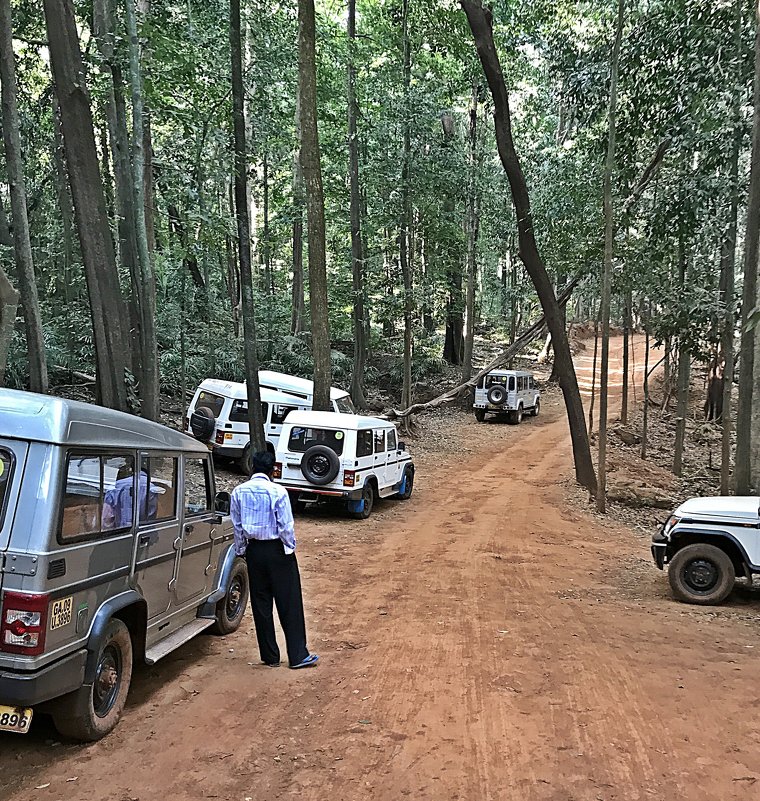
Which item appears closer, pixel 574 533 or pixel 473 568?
pixel 473 568

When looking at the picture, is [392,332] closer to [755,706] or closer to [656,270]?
[656,270]

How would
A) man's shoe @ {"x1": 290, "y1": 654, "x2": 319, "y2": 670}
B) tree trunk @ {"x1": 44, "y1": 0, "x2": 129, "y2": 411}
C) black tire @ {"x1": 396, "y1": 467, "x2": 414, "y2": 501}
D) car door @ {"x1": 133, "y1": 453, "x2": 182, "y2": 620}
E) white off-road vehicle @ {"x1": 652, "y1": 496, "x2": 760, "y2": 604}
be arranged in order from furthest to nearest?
black tire @ {"x1": 396, "y1": 467, "x2": 414, "y2": 501} → tree trunk @ {"x1": 44, "y1": 0, "x2": 129, "y2": 411} → white off-road vehicle @ {"x1": 652, "y1": 496, "x2": 760, "y2": 604} → man's shoe @ {"x1": 290, "y1": 654, "x2": 319, "y2": 670} → car door @ {"x1": 133, "y1": 453, "x2": 182, "y2": 620}

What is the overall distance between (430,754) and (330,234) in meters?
30.5

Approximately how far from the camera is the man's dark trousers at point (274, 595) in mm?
5699

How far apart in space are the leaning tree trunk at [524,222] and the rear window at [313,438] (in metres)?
5.99

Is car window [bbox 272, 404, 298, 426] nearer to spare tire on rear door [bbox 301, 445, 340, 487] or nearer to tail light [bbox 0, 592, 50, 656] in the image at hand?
spare tire on rear door [bbox 301, 445, 340, 487]

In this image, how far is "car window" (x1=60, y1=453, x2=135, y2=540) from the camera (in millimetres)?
4008

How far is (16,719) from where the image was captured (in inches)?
147

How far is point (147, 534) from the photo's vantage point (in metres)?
4.93

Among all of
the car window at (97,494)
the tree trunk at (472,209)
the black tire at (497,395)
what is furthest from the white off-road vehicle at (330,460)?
the black tire at (497,395)

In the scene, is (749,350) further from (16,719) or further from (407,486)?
(16,719)

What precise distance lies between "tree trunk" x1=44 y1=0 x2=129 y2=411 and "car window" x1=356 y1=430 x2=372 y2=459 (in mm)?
4026

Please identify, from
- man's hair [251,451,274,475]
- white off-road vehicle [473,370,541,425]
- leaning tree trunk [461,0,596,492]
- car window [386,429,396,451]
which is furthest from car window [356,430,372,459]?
white off-road vehicle [473,370,541,425]

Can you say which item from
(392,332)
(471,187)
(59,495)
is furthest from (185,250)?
(59,495)
